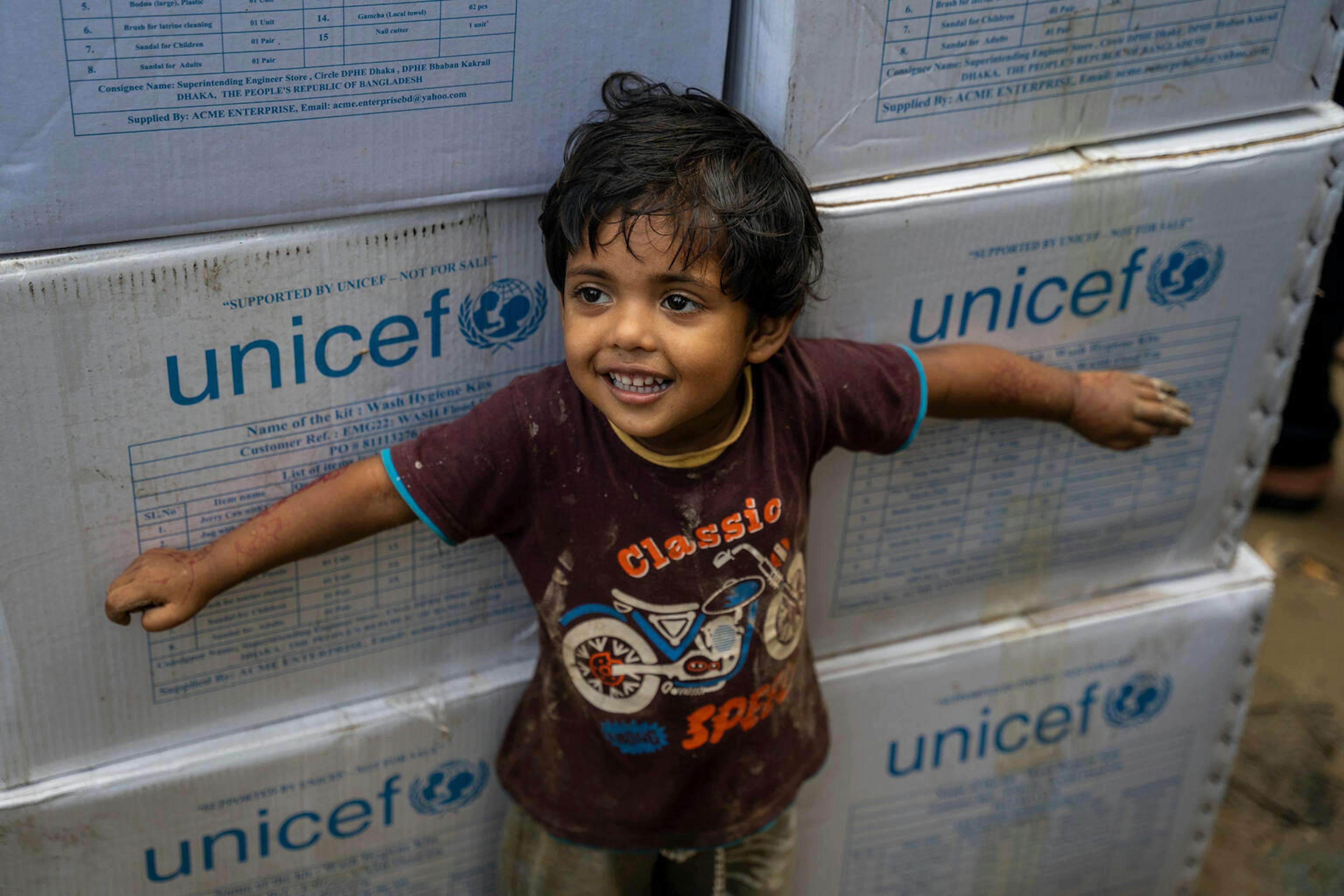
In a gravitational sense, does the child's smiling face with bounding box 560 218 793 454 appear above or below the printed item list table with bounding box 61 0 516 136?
below

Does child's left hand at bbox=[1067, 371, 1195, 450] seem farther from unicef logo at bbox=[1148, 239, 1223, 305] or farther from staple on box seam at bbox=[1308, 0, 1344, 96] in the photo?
staple on box seam at bbox=[1308, 0, 1344, 96]

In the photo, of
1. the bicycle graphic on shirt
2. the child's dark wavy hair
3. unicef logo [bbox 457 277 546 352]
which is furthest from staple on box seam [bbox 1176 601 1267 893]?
unicef logo [bbox 457 277 546 352]

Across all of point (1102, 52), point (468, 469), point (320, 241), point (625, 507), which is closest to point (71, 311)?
point (320, 241)

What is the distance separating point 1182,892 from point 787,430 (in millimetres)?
1100

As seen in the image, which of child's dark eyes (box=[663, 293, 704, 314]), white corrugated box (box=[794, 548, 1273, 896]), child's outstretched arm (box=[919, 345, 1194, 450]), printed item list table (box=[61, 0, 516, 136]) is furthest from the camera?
white corrugated box (box=[794, 548, 1273, 896])

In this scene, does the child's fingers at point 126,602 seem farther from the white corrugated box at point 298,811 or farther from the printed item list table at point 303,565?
the white corrugated box at point 298,811

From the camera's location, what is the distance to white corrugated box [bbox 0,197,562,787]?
1.05 m

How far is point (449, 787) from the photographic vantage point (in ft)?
4.58

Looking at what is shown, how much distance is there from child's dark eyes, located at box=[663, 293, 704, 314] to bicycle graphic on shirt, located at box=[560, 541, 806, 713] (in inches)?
9.2

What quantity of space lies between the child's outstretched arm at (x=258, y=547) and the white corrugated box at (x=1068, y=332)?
1.46 feet

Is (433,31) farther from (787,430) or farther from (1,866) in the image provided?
(1,866)

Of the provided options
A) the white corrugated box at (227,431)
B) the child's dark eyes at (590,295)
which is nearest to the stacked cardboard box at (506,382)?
the white corrugated box at (227,431)

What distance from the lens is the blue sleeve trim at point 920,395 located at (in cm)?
125

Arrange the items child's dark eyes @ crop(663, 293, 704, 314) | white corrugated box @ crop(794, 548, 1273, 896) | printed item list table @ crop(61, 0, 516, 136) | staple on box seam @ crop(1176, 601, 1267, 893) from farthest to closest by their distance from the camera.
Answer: staple on box seam @ crop(1176, 601, 1267, 893)
white corrugated box @ crop(794, 548, 1273, 896)
child's dark eyes @ crop(663, 293, 704, 314)
printed item list table @ crop(61, 0, 516, 136)
